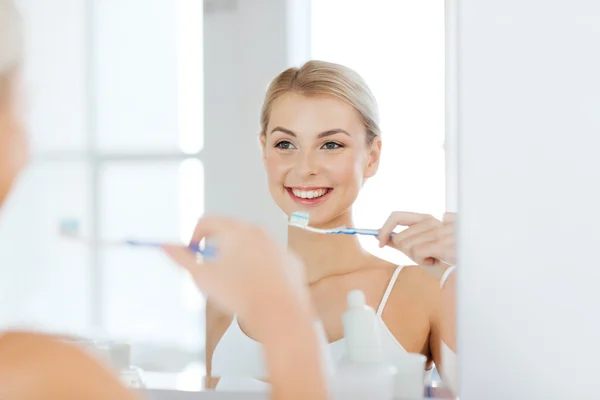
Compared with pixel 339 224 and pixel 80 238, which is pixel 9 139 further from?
pixel 339 224

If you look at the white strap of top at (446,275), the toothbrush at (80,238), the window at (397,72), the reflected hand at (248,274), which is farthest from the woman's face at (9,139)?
the white strap of top at (446,275)

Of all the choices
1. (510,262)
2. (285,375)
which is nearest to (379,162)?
(510,262)

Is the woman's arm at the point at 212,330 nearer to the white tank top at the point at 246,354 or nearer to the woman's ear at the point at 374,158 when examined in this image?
the white tank top at the point at 246,354

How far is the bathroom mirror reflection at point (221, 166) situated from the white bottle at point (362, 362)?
0.5 inches

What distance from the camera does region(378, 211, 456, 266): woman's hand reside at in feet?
2.44

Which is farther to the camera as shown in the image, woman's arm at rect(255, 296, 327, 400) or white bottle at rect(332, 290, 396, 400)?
white bottle at rect(332, 290, 396, 400)

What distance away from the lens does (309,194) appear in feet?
2.54

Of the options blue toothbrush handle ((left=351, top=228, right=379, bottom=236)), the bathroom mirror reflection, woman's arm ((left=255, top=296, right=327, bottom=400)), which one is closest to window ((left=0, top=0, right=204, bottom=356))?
the bathroom mirror reflection

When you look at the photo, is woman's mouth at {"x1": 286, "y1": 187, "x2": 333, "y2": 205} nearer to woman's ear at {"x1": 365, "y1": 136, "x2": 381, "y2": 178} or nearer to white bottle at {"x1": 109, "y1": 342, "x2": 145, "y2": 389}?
woman's ear at {"x1": 365, "y1": 136, "x2": 381, "y2": 178}

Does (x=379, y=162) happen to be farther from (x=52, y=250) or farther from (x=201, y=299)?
(x=52, y=250)

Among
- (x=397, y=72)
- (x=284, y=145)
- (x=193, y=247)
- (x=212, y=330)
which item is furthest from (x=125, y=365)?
(x=397, y=72)

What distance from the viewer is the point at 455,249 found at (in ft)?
2.36

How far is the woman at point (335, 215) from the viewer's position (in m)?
0.75

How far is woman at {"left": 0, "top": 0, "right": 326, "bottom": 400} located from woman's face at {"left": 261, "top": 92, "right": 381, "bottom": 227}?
0.15 metres
